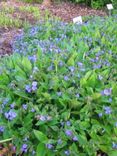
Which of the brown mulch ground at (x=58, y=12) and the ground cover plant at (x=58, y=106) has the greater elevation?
the ground cover plant at (x=58, y=106)

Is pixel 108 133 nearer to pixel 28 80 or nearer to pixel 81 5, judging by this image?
Answer: pixel 28 80

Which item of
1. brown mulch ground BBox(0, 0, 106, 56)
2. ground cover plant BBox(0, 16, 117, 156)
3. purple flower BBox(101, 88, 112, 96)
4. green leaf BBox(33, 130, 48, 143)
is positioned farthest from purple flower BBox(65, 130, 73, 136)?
brown mulch ground BBox(0, 0, 106, 56)

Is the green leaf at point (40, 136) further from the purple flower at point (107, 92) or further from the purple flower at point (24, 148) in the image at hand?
the purple flower at point (107, 92)

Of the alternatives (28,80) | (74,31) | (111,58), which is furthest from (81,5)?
(28,80)

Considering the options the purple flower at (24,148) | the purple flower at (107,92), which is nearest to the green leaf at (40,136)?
the purple flower at (24,148)

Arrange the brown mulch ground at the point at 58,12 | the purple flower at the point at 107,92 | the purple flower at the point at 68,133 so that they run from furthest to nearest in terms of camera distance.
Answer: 1. the brown mulch ground at the point at 58,12
2. the purple flower at the point at 107,92
3. the purple flower at the point at 68,133

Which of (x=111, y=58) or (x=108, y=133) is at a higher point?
(x=111, y=58)

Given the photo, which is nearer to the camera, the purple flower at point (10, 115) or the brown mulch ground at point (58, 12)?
the purple flower at point (10, 115)

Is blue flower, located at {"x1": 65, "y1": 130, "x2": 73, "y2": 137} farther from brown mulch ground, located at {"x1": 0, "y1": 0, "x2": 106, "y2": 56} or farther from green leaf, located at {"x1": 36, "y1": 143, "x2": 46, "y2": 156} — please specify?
brown mulch ground, located at {"x1": 0, "y1": 0, "x2": 106, "y2": 56}
